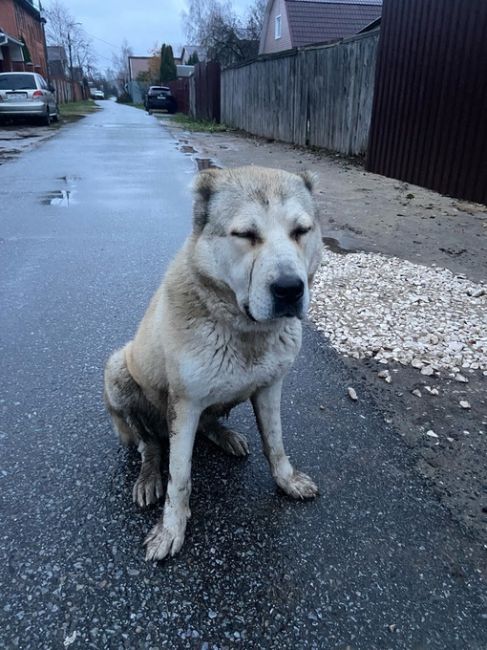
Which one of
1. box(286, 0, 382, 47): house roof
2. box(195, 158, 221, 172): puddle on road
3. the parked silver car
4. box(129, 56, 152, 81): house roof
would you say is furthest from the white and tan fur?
box(129, 56, 152, 81): house roof

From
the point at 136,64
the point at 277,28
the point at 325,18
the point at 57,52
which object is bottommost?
the point at 277,28

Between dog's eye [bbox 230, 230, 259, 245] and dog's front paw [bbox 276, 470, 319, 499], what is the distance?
1200 millimetres

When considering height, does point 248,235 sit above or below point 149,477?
above

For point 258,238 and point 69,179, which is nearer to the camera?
point 258,238

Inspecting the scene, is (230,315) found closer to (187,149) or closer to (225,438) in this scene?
(225,438)

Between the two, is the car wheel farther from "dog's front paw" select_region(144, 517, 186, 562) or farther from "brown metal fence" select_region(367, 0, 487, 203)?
"dog's front paw" select_region(144, 517, 186, 562)

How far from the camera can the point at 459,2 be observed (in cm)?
800

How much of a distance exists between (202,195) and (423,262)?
13.2 feet

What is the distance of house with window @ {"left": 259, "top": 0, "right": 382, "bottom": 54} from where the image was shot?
1187 inches

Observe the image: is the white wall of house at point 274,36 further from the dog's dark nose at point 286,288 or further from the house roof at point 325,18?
the dog's dark nose at point 286,288

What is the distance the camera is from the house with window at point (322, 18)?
30156 millimetres

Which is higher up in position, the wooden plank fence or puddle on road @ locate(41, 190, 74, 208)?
the wooden plank fence

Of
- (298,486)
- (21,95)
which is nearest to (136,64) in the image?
(21,95)

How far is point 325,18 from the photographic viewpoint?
3084 cm
